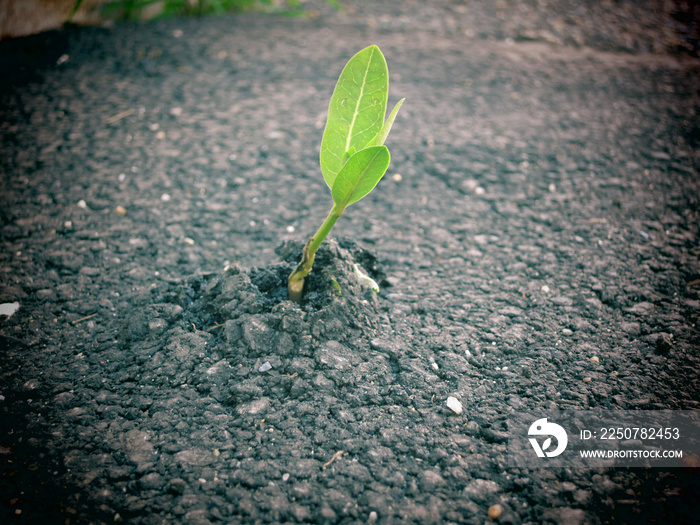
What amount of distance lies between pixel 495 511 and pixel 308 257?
2.57 feet

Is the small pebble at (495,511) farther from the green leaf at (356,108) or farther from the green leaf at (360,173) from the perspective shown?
the green leaf at (356,108)

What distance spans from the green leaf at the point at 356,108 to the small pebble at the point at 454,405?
0.70 metres

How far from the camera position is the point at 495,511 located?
0.95 m

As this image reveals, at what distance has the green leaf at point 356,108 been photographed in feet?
3.74

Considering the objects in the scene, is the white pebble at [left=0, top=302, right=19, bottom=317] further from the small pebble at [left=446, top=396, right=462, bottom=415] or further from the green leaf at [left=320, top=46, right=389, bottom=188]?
the small pebble at [left=446, top=396, right=462, bottom=415]

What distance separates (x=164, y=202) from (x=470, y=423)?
153cm

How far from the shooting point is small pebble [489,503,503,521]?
95 cm

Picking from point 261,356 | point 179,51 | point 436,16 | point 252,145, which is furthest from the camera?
point 436,16

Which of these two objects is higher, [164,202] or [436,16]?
[436,16]

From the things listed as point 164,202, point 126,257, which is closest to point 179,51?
point 164,202

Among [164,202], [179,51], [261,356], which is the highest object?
[179,51]

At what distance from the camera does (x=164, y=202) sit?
1.86m

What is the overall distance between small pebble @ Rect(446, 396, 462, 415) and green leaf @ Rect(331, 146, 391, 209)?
2.02 feet

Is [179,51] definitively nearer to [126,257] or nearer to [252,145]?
[252,145]
